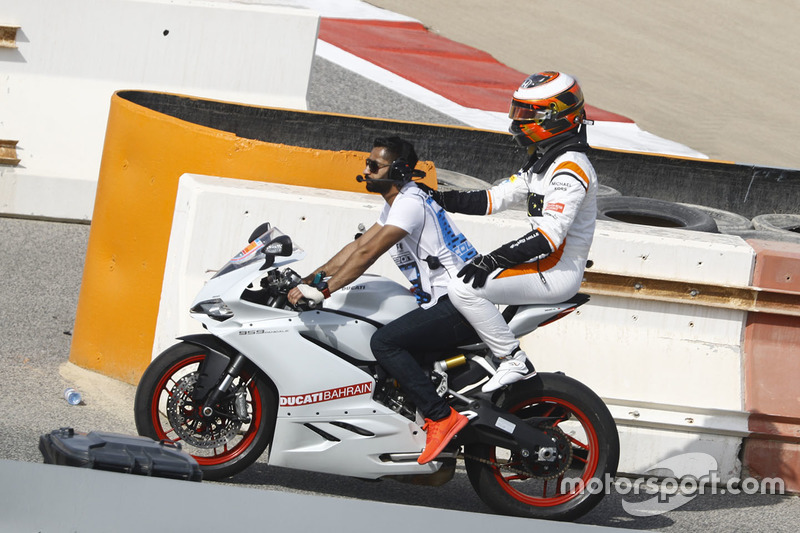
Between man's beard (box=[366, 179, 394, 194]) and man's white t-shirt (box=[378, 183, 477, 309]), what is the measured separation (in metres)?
0.07

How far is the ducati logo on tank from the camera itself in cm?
514

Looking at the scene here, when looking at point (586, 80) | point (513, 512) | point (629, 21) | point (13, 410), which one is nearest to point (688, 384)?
point (513, 512)

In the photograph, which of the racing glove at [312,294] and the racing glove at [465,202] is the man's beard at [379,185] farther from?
the racing glove at [312,294]

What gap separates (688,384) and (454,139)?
389 cm

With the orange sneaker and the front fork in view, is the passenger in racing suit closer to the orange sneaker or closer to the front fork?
the orange sneaker

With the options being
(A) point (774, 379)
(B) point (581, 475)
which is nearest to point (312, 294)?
(B) point (581, 475)

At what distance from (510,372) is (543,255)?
557 mm

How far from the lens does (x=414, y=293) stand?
527cm

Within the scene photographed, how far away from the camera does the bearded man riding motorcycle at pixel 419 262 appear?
16.4 ft

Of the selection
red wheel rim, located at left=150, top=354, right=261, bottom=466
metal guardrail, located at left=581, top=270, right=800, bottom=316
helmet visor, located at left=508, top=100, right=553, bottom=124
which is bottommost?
red wheel rim, located at left=150, top=354, right=261, bottom=466

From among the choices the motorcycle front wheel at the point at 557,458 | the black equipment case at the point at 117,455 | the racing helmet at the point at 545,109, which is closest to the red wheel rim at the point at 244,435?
the black equipment case at the point at 117,455

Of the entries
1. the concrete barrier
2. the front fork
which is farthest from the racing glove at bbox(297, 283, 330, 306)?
the concrete barrier

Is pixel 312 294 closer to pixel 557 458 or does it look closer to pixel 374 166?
pixel 374 166

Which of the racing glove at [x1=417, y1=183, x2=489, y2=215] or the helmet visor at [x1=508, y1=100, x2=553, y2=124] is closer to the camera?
the helmet visor at [x1=508, y1=100, x2=553, y2=124]
